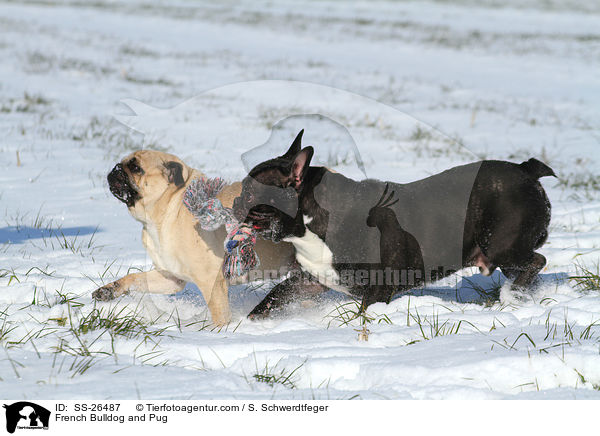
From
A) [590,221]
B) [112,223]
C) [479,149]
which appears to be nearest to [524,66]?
[479,149]

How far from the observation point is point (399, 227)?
12.5 ft

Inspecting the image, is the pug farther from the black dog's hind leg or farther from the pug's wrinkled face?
the black dog's hind leg

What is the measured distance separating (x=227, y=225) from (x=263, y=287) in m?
1.22

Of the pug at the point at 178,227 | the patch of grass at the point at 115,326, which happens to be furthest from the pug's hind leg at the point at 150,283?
the patch of grass at the point at 115,326

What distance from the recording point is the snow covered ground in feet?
9.65

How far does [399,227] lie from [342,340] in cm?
77

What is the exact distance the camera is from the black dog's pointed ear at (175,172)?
156 inches

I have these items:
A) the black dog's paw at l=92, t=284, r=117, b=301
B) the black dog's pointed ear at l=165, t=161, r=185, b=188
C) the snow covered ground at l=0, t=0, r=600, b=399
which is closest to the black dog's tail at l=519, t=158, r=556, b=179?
the snow covered ground at l=0, t=0, r=600, b=399

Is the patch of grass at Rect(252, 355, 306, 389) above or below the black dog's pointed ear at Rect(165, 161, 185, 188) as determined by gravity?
below
